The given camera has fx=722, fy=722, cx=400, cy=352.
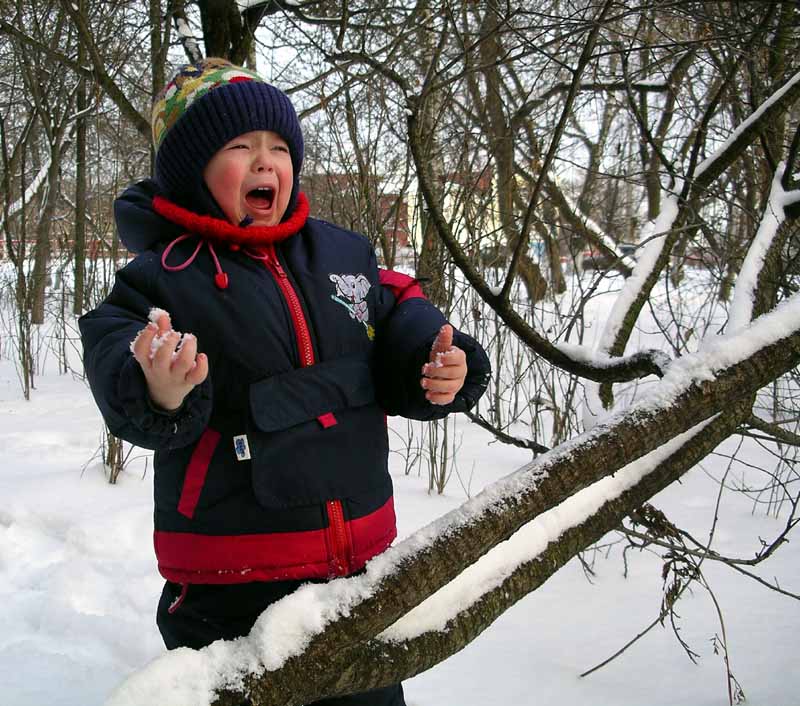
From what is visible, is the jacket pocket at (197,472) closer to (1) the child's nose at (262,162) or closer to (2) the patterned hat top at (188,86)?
(1) the child's nose at (262,162)

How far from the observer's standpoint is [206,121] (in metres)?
1.35

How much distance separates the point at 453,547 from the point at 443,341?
354 mm

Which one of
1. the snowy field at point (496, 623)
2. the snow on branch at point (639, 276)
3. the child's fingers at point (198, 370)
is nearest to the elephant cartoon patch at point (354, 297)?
the child's fingers at point (198, 370)

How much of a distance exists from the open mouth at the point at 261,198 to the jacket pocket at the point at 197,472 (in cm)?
43

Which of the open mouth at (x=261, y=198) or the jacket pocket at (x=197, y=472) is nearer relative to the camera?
the jacket pocket at (x=197, y=472)

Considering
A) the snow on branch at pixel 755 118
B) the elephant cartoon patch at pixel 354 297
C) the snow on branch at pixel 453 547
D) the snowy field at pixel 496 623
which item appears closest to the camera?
the snow on branch at pixel 453 547

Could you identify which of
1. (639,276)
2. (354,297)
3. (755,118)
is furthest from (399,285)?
(755,118)

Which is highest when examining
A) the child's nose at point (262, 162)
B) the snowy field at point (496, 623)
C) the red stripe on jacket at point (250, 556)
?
the child's nose at point (262, 162)

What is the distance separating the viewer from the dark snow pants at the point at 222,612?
1238 mm

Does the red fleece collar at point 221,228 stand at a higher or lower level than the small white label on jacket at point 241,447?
higher

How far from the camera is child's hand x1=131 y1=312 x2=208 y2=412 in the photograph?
2.98 feet

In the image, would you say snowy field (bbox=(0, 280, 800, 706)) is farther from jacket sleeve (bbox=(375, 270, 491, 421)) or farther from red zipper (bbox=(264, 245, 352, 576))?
jacket sleeve (bbox=(375, 270, 491, 421))

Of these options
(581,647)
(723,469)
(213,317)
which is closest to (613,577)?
(581,647)

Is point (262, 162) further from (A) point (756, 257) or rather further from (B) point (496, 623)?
(B) point (496, 623)
